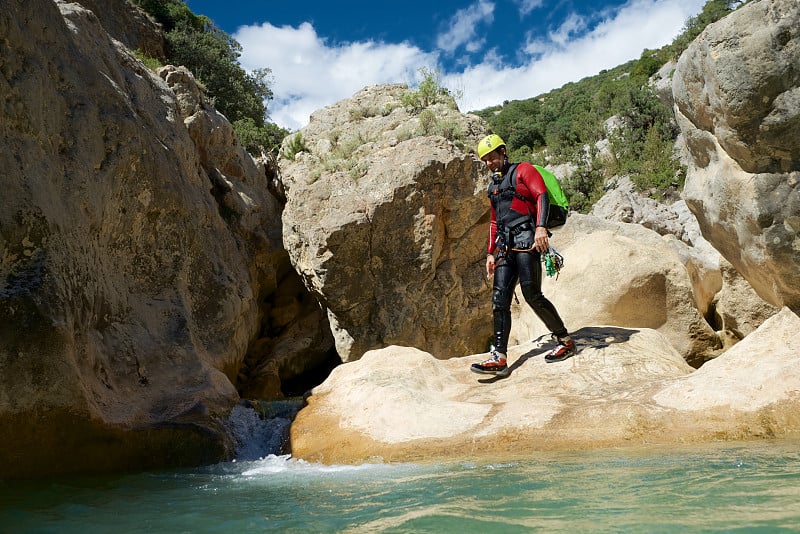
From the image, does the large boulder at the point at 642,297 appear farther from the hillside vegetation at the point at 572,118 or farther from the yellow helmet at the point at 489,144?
the hillside vegetation at the point at 572,118

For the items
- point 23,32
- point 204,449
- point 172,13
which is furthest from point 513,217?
point 172,13

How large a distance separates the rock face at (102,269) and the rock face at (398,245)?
4.69 ft

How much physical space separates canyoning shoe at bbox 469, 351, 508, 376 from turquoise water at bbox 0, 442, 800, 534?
1.86 meters

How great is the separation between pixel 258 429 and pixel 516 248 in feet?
10.1

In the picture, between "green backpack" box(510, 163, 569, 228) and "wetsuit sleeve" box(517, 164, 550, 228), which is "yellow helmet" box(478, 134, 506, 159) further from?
"green backpack" box(510, 163, 569, 228)

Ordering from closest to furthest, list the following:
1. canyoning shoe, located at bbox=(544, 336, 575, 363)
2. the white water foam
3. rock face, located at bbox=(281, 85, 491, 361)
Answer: the white water foam
canyoning shoe, located at bbox=(544, 336, 575, 363)
rock face, located at bbox=(281, 85, 491, 361)

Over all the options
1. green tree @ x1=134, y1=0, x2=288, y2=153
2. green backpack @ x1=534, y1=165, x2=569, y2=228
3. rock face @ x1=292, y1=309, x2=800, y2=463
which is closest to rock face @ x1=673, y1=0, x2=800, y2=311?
rock face @ x1=292, y1=309, x2=800, y2=463

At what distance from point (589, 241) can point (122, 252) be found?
237 inches

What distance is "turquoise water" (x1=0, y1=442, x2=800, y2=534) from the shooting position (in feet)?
7.89

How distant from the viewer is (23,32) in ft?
17.8

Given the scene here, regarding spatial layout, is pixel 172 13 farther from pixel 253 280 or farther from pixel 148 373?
pixel 148 373

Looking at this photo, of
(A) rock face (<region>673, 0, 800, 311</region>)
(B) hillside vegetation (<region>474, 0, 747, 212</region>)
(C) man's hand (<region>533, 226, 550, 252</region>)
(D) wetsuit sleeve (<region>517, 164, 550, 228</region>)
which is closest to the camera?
(A) rock face (<region>673, 0, 800, 311</region>)

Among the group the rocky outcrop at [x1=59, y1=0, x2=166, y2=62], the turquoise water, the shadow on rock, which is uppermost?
the rocky outcrop at [x1=59, y1=0, x2=166, y2=62]

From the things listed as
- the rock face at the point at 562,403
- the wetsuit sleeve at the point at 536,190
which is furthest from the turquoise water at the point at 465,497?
the wetsuit sleeve at the point at 536,190
